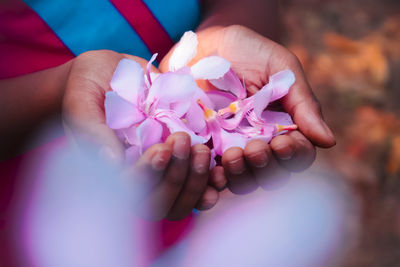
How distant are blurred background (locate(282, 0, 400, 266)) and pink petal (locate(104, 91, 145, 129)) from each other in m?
1.10

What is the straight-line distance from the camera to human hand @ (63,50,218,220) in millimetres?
517

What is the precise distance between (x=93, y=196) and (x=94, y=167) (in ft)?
0.69

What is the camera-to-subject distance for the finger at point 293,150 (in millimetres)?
594

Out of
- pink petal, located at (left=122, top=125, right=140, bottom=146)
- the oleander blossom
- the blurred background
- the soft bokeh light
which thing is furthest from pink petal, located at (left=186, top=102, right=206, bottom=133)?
the blurred background

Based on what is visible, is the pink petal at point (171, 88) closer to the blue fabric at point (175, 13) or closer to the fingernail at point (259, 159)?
the fingernail at point (259, 159)

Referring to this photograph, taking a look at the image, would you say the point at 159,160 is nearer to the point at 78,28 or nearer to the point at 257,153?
the point at 257,153

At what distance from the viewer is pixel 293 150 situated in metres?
0.60

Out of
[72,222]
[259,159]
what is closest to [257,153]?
[259,159]

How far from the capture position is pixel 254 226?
1.37 metres

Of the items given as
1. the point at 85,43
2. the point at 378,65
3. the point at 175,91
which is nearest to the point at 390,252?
the point at 378,65

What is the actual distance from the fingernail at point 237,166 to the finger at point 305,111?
141mm

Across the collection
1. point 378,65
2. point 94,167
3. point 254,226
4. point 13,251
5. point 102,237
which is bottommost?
point 378,65

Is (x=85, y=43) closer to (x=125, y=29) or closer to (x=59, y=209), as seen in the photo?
(x=125, y=29)

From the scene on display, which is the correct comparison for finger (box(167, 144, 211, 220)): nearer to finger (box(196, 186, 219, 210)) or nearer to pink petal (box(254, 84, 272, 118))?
finger (box(196, 186, 219, 210))
